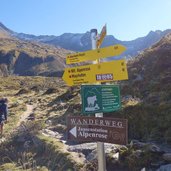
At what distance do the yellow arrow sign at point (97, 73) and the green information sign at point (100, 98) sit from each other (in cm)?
24

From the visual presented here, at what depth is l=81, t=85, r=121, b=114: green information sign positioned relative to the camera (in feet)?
24.2

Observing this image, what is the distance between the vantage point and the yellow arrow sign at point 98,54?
758 cm

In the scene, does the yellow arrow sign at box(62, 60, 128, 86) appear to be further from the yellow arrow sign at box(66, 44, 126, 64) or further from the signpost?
the signpost

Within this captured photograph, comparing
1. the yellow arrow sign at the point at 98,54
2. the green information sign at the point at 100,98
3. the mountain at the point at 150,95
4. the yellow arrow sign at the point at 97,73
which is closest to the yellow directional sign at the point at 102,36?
the yellow arrow sign at the point at 98,54

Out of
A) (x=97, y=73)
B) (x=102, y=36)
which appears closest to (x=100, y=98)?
(x=97, y=73)

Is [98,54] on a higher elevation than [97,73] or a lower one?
higher

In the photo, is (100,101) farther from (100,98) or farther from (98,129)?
(98,129)

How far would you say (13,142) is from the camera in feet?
53.3

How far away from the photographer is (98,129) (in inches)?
293

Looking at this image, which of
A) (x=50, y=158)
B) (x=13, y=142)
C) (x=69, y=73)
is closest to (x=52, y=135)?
(x=13, y=142)

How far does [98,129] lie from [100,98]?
61 cm

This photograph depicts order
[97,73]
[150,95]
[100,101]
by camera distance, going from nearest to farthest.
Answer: [100,101] → [97,73] → [150,95]

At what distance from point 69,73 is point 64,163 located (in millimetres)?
4988

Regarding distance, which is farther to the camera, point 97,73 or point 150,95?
point 150,95
